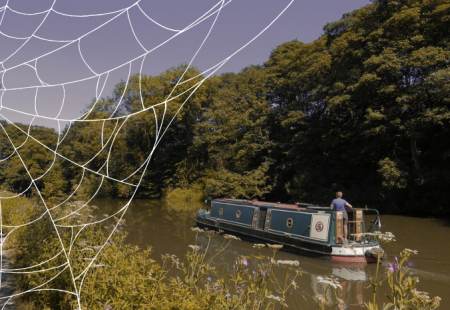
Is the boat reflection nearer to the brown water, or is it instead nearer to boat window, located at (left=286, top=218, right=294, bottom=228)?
the brown water

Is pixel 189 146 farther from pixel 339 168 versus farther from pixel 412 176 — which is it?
pixel 412 176

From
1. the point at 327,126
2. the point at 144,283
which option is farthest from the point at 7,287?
the point at 327,126

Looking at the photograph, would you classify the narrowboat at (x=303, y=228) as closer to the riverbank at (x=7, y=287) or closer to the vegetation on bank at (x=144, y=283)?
the vegetation on bank at (x=144, y=283)

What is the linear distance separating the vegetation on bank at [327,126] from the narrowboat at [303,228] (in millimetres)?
3909

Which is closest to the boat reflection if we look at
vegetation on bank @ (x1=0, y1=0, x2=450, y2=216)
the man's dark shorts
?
the man's dark shorts

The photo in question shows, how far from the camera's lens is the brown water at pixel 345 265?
5812 millimetres

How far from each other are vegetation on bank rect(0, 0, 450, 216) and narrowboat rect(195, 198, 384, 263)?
3909 mm

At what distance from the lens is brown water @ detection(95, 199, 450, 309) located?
5.81m

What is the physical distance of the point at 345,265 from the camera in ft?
24.4

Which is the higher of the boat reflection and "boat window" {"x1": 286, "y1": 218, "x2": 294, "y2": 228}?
"boat window" {"x1": 286, "y1": 218, "x2": 294, "y2": 228}

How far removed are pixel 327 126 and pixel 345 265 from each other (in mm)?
11065

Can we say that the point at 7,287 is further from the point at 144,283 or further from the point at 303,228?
the point at 303,228

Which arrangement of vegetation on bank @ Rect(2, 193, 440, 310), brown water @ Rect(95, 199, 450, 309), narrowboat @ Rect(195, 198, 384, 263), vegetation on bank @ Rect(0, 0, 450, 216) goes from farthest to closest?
1. vegetation on bank @ Rect(0, 0, 450, 216)
2. narrowboat @ Rect(195, 198, 384, 263)
3. brown water @ Rect(95, 199, 450, 309)
4. vegetation on bank @ Rect(2, 193, 440, 310)

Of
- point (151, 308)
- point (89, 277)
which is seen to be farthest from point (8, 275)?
point (151, 308)
